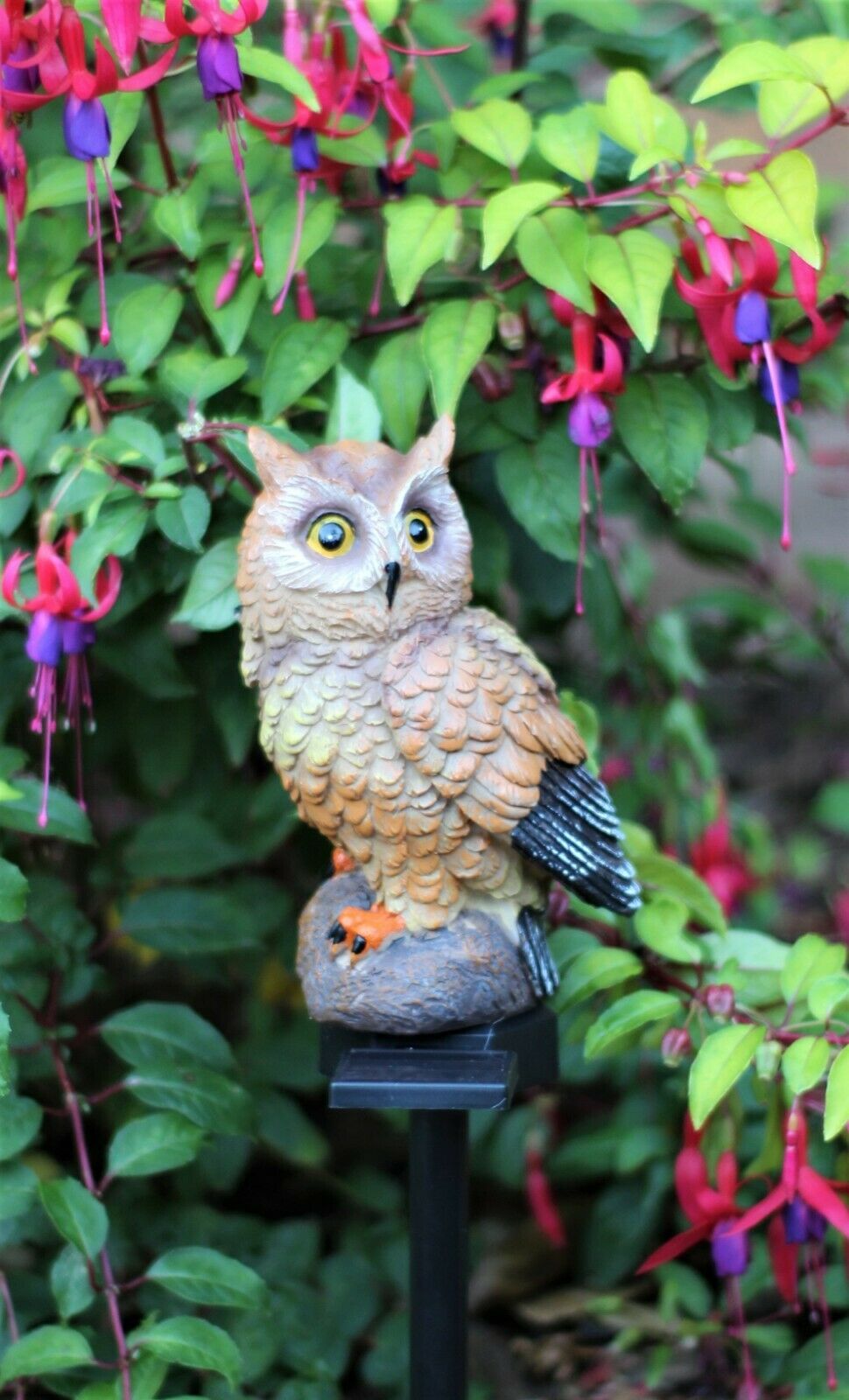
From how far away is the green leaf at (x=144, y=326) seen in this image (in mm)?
1229

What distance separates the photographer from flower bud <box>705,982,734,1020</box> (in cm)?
123

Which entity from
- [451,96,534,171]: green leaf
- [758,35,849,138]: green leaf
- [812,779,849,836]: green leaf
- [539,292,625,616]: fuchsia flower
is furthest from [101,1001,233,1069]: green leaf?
[812,779,849,836]: green leaf

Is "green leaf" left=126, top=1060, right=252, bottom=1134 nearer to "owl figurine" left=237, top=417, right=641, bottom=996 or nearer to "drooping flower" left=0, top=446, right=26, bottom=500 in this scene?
Result: "owl figurine" left=237, top=417, right=641, bottom=996

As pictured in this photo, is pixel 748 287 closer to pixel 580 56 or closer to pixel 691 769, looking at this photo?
pixel 580 56

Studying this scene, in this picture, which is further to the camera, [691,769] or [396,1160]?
[396,1160]

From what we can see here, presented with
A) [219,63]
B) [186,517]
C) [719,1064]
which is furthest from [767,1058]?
[219,63]

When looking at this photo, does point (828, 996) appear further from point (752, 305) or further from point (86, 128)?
point (86, 128)

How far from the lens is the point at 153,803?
5.79 ft

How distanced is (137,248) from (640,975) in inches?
31.3

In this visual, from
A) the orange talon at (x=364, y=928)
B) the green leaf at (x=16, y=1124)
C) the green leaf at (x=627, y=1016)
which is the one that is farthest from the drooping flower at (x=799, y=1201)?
the green leaf at (x=16, y=1124)

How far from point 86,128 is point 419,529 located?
0.36 metres

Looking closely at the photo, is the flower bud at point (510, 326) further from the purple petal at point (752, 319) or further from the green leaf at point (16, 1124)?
the green leaf at point (16, 1124)

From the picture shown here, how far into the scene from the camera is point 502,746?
3.55 feet

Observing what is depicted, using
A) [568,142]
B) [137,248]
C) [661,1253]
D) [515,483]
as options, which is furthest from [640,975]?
[137,248]
